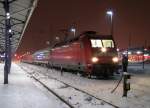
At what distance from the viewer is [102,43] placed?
33.6 meters

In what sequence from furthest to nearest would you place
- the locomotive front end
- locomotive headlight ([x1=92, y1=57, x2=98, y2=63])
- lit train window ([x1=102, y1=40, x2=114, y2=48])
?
lit train window ([x1=102, y1=40, x2=114, y2=48])
locomotive headlight ([x1=92, y1=57, x2=98, y2=63])
the locomotive front end

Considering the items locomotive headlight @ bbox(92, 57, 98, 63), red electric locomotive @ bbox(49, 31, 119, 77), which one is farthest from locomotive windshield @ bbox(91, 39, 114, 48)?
locomotive headlight @ bbox(92, 57, 98, 63)

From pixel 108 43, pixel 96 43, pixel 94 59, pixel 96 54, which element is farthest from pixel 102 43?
pixel 94 59

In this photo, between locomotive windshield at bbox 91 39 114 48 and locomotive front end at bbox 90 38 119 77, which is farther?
locomotive windshield at bbox 91 39 114 48

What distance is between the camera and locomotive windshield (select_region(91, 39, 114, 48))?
33281mm

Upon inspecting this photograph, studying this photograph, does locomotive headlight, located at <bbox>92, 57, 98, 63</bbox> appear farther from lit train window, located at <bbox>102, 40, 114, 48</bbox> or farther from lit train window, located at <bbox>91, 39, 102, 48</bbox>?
lit train window, located at <bbox>102, 40, 114, 48</bbox>

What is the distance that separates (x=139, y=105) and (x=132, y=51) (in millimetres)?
89082

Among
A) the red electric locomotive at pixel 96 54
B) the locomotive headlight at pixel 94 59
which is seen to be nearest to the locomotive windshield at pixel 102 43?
the red electric locomotive at pixel 96 54

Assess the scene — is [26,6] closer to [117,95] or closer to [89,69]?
[89,69]

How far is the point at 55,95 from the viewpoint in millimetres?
19812

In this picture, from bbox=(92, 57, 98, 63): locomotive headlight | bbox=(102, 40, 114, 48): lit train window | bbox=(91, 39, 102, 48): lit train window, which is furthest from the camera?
bbox=(102, 40, 114, 48): lit train window

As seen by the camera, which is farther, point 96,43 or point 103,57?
point 96,43

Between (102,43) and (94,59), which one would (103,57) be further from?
(102,43)

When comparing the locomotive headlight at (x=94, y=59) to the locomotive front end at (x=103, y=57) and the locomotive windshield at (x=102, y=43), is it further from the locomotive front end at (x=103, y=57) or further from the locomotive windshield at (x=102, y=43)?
the locomotive windshield at (x=102, y=43)
